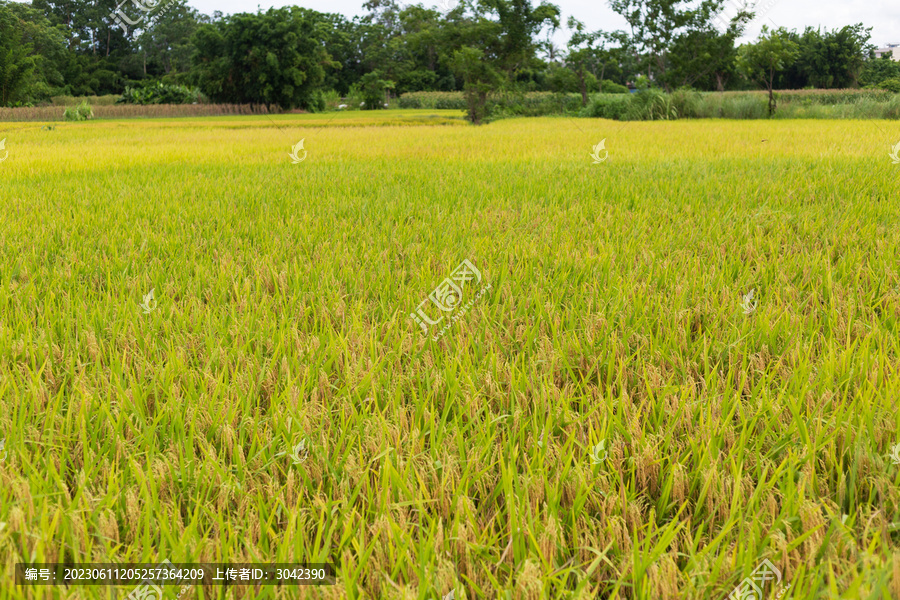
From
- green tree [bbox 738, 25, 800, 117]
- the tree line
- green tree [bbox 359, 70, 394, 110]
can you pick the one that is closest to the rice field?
the tree line

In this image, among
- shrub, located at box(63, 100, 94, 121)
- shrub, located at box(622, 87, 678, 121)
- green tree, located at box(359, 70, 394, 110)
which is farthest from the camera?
green tree, located at box(359, 70, 394, 110)

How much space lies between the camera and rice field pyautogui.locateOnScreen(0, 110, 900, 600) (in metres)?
0.85

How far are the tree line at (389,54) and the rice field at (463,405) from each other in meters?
12.0

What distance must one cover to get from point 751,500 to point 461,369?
0.72 metres

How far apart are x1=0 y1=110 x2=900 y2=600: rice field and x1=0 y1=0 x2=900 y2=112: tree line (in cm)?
1198

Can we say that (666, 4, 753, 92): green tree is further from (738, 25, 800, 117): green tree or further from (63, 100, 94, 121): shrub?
(63, 100, 94, 121): shrub

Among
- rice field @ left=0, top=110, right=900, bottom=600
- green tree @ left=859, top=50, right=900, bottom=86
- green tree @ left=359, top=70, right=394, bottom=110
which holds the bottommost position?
rice field @ left=0, top=110, right=900, bottom=600

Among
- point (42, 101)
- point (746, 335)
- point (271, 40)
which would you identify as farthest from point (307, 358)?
point (42, 101)

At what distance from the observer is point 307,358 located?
62.3 inches

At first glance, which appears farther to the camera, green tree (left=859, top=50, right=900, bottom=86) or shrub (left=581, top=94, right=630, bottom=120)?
green tree (left=859, top=50, right=900, bottom=86)

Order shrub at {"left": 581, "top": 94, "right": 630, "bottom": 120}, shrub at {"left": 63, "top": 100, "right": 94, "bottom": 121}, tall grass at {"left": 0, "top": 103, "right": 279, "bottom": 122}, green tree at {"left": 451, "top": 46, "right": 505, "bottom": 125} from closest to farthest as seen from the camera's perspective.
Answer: green tree at {"left": 451, "top": 46, "right": 505, "bottom": 125}, shrub at {"left": 581, "top": 94, "right": 630, "bottom": 120}, shrub at {"left": 63, "top": 100, "right": 94, "bottom": 121}, tall grass at {"left": 0, "top": 103, "right": 279, "bottom": 122}

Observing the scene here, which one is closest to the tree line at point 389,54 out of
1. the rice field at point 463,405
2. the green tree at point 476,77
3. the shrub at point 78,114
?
the green tree at point 476,77

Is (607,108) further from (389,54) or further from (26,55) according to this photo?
(26,55)

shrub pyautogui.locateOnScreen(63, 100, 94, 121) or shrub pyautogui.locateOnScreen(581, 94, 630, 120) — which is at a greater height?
shrub pyautogui.locateOnScreen(63, 100, 94, 121)
